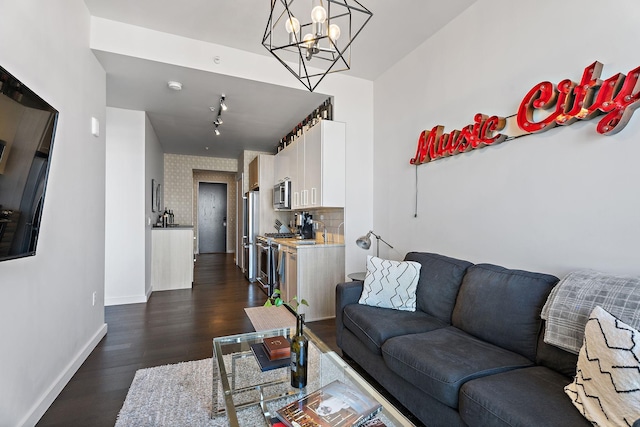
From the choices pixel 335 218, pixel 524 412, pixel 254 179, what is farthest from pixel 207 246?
pixel 524 412

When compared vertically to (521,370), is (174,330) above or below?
below

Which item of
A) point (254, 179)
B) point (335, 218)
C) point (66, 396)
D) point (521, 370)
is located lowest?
point (66, 396)

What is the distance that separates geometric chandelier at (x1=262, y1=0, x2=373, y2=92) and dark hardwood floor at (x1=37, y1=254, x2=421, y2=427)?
2153mm

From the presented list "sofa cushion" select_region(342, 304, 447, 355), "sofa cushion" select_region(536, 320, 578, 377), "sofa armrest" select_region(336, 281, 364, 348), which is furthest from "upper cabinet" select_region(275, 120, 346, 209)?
"sofa cushion" select_region(536, 320, 578, 377)

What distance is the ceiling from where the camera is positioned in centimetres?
261

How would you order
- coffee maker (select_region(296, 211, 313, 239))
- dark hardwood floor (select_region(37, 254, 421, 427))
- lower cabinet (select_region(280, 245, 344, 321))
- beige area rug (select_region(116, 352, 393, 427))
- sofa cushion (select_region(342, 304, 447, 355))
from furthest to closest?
1. coffee maker (select_region(296, 211, 313, 239))
2. lower cabinet (select_region(280, 245, 344, 321))
3. sofa cushion (select_region(342, 304, 447, 355))
4. dark hardwood floor (select_region(37, 254, 421, 427))
5. beige area rug (select_region(116, 352, 393, 427))

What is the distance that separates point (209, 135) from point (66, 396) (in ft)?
15.2

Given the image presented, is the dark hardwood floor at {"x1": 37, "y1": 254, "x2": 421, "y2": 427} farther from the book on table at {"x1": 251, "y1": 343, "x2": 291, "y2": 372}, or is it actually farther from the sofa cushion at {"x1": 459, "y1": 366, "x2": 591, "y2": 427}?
the book on table at {"x1": 251, "y1": 343, "x2": 291, "y2": 372}

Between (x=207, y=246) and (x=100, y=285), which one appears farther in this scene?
(x=207, y=246)

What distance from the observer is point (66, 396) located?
204 centimetres

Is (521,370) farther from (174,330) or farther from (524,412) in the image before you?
(174,330)

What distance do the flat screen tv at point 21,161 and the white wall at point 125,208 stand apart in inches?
115

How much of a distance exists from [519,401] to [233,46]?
360 cm

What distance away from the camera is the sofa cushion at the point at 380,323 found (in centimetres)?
204
